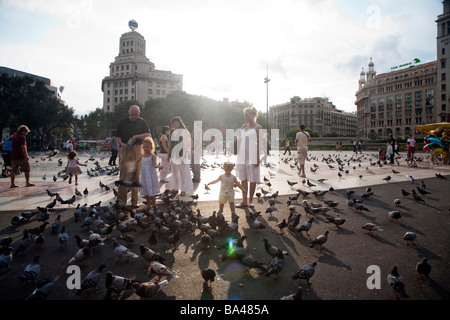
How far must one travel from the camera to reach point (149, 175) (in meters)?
6.08

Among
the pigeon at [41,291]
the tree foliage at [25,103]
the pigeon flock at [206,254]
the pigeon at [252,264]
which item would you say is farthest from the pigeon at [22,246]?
the tree foliage at [25,103]

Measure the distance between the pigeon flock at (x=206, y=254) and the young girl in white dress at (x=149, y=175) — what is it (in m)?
0.69

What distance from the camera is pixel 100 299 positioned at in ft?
8.61

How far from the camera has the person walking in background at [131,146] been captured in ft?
19.8

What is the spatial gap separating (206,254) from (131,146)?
11.9 feet

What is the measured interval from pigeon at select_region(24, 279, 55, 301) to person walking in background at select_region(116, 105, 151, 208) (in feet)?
11.5

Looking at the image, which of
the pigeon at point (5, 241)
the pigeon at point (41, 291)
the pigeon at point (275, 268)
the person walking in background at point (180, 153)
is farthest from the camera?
the person walking in background at point (180, 153)

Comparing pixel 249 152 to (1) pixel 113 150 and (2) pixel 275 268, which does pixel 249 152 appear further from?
(1) pixel 113 150

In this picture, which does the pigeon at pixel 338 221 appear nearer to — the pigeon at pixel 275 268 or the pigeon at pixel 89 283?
the pigeon at pixel 275 268

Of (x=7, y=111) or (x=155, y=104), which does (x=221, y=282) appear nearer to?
(x=7, y=111)

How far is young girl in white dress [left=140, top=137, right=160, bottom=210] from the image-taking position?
6.05 meters

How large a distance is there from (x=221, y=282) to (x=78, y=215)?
416 centimetres

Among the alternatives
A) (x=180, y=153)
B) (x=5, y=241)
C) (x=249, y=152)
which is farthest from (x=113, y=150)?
(x=5, y=241)

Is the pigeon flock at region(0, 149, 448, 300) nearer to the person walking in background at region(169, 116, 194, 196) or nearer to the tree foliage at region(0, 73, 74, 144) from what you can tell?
the person walking in background at region(169, 116, 194, 196)
